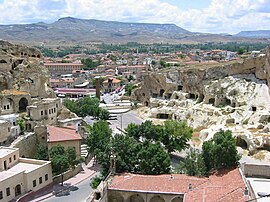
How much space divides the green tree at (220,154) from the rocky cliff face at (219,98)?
13858 mm

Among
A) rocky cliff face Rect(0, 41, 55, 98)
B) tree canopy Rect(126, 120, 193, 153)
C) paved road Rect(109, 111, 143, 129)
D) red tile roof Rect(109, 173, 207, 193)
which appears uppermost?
rocky cliff face Rect(0, 41, 55, 98)

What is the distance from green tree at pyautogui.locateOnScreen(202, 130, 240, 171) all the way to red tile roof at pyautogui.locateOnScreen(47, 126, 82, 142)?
54.3ft

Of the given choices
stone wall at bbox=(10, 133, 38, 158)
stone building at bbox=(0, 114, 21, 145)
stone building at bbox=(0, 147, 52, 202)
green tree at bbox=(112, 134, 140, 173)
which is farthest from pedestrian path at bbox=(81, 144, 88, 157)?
green tree at bbox=(112, 134, 140, 173)

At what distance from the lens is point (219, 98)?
71.3 m

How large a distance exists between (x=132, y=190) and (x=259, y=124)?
31596 millimetres

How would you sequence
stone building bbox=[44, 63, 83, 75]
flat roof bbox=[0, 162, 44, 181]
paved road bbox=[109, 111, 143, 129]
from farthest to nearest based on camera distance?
stone building bbox=[44, 63, 83, 75] < paved road bbox=[109, 111, 143, 129] < flat roof bbox=[0, 162, 44, 181]

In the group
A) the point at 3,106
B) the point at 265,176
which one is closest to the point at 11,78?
the point at 3,106

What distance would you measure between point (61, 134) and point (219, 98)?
3533cm

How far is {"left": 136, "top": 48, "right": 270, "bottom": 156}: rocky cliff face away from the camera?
196 ft

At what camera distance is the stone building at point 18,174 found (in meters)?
36.5

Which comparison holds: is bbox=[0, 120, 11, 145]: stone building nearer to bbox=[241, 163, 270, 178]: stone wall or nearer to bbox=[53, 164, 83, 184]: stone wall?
bbox=[53, 164, 83, 184]: stone wall

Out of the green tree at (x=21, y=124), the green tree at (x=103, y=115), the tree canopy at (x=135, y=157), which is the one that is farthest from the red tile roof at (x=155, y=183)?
the green tree at (x=103, y=115)

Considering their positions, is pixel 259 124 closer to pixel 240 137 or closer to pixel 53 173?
pixel 240 137

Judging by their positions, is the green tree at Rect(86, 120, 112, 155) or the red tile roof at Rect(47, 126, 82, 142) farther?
the green tree at Rect(86, 120, 112, 155)
